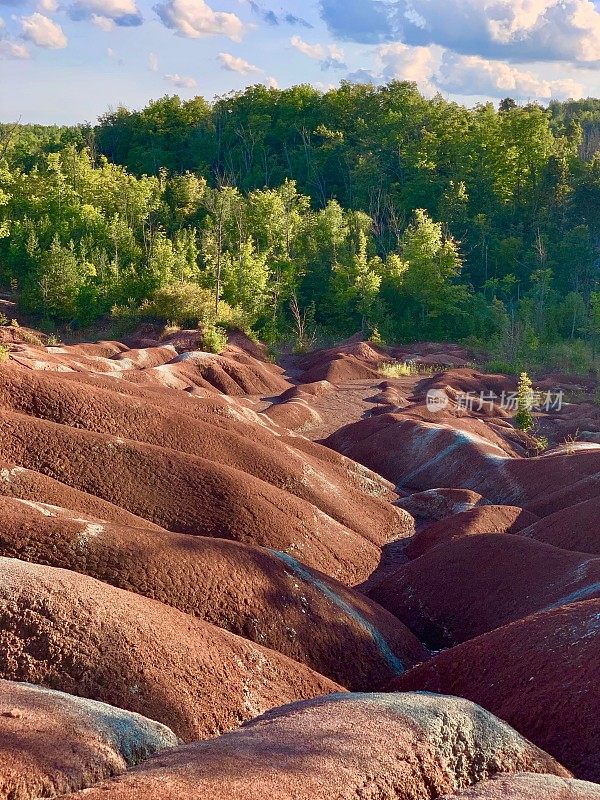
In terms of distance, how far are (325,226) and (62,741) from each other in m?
61.7

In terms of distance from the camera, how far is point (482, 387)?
1714 inches

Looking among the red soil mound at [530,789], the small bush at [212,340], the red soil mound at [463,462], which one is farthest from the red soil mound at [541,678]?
the small bush at [212,340]

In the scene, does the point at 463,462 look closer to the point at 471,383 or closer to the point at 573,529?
the point at 573,529

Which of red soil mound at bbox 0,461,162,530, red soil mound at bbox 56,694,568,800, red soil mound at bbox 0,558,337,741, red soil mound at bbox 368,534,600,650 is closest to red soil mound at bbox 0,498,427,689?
red soil mound at bbox 0,558,337,741

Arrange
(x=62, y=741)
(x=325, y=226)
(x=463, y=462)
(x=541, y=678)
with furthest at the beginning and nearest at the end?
(x=325, y=226)
(x=463, y=462)
(x=541, y=678)
(x=62, y=741)

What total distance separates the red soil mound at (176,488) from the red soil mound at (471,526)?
5.75 ft

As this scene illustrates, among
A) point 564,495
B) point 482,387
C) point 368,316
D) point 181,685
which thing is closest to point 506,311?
point 368,316

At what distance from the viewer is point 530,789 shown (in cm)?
717

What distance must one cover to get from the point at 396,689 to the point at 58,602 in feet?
14.0

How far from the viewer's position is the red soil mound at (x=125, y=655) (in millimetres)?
9227

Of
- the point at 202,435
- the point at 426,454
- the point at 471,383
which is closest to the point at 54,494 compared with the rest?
the point at 202,435

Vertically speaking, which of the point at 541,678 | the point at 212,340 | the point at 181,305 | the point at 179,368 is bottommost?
the point at 212,340

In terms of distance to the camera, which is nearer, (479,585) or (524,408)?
(479,585)

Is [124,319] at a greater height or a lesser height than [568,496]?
lesser
